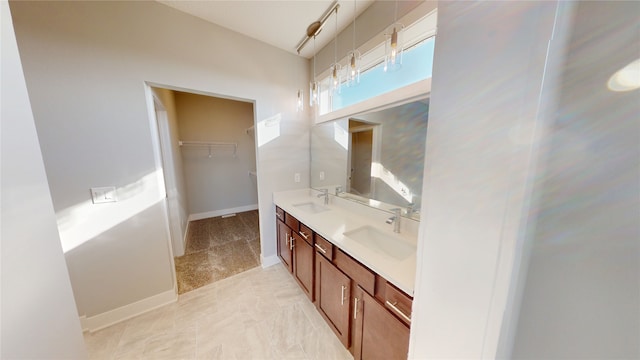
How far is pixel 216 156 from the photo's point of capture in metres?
3.90

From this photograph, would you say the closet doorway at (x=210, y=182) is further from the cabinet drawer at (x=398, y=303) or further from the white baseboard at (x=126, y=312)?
the cabinet drawer at (x=398, y=303)

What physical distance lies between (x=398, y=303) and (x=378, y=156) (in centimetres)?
105

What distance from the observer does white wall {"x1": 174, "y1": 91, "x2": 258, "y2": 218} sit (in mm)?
3559

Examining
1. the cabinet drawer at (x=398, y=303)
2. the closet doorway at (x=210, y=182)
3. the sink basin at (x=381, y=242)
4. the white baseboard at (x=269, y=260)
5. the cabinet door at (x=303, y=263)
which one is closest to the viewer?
the cabinet drawer at (x=398, y=303)

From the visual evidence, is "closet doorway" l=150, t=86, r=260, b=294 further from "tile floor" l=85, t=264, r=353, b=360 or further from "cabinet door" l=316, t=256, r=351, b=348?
"cabinet door" l=316, t=256, r=351, b=348

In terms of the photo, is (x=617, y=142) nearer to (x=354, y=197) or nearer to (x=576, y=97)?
(x=576, y=97)

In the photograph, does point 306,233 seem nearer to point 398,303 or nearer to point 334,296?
point 334,296

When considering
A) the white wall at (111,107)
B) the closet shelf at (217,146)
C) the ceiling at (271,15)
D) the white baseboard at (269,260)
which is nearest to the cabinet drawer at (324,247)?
the white baseboard at (269,260)

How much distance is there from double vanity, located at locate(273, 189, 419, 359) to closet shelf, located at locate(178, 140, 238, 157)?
2552 millimetres

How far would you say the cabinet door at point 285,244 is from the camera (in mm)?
1966

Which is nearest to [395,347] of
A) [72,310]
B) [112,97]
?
[72,310]

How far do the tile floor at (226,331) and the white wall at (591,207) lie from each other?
1348 millimetres

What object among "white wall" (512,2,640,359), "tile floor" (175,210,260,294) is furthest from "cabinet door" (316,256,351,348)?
"tile floor" (175,210,260,294)

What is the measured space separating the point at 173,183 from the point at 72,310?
6.81 ft
